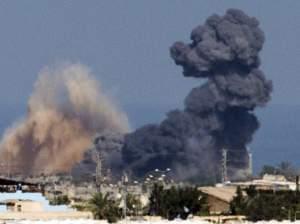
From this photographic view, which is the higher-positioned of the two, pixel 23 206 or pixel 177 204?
pixel 177 204

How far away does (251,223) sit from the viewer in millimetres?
122125

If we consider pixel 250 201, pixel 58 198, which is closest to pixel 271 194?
pixel 250 201

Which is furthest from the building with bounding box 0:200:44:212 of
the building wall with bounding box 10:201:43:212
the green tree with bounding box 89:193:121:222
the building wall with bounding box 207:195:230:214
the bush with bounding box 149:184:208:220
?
the building wall with bounding box 207:195:230:214

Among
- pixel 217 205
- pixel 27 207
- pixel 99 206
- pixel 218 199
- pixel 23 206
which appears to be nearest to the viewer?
pixel 23 206

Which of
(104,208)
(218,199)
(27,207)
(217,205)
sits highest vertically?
(218,199)

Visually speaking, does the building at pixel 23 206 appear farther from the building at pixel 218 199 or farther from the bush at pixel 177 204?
the building at pixel 218 199

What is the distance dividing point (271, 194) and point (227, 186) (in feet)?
95.4

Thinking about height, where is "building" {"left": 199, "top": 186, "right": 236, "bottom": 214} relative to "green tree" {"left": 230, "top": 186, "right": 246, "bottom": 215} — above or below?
above

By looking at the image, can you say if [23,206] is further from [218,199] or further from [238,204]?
[218,199]

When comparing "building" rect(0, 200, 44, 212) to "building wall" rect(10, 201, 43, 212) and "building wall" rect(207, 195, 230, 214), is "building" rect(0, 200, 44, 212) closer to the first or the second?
"building wall" rect(10, 201, 43, 212)

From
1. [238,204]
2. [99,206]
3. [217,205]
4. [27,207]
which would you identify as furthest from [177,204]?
[27,207]

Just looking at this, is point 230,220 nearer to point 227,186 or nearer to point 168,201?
point 168,201

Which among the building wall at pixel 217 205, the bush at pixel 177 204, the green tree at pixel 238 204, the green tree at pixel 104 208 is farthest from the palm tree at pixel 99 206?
the building wall at pixel 217 205

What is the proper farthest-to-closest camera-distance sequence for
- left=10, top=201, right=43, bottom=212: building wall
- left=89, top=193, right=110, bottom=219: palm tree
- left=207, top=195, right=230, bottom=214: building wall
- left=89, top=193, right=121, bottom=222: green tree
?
1. left=207, top=195, right=230, bottom=214: building wall
2. left=10, top=201, right=43, bottom=212: building wall
3. left=89, top=193, right=110, bottom=219: palm tree
4. left=89, top=193, right=121, bottom=222: green tree
